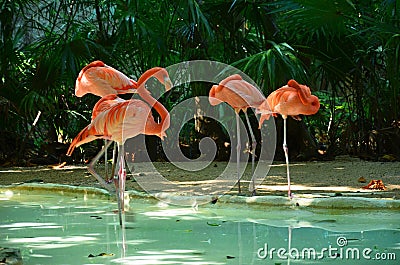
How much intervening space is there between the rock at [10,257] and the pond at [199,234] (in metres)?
0.22

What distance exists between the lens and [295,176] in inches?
215

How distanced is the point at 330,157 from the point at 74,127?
2.92 metres

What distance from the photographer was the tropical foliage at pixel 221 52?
224 inches

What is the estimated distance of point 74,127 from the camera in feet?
26.0

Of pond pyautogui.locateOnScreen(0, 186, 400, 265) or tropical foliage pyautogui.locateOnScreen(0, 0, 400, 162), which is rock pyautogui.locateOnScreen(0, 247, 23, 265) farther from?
tropical foliage pyautogui.locateOnScreen(0, 0, 400, 162)

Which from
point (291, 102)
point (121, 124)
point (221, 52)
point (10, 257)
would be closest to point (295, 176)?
point (291, 102)

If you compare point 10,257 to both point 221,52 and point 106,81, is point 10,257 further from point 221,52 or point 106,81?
point 221,52

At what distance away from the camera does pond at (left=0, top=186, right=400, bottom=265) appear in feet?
9.41

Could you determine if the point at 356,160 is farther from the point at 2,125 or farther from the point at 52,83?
the point at 2,125

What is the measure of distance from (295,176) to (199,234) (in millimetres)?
2236

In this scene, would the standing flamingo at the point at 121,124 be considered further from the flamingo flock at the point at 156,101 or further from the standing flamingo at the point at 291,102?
the standing flamingo at the point at 291,102

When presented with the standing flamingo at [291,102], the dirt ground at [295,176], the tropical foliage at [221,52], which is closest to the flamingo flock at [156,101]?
the standing flamingo at [291,102]

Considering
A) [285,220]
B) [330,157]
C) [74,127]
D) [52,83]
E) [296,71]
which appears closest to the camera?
[285,220]

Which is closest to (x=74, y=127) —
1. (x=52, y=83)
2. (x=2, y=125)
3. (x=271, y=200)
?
(x=2, y=125)
